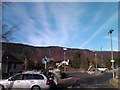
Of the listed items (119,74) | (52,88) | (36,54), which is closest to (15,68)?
(119,74)

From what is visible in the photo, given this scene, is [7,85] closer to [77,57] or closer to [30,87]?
[30,87]

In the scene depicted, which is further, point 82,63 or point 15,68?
point 82,63

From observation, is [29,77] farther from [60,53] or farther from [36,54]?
[60,53]

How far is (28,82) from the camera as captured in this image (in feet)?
56.6

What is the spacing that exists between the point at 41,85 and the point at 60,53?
449 ft

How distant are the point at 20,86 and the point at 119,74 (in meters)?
27.1

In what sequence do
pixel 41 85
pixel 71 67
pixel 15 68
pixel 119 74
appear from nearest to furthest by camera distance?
1. pixel 41 85
2. pixel 119 74
3. pixel 15 68
4. pixel 71 67

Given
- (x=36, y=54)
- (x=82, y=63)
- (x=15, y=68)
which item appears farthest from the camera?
(x=36, y=54)

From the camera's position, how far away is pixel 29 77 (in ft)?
57.4

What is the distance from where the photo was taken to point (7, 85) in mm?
17188

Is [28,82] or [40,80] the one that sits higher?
[40,80]

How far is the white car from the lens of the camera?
55.9ft

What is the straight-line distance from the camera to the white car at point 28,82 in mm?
17047

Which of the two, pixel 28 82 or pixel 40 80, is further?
pixel 28 82
